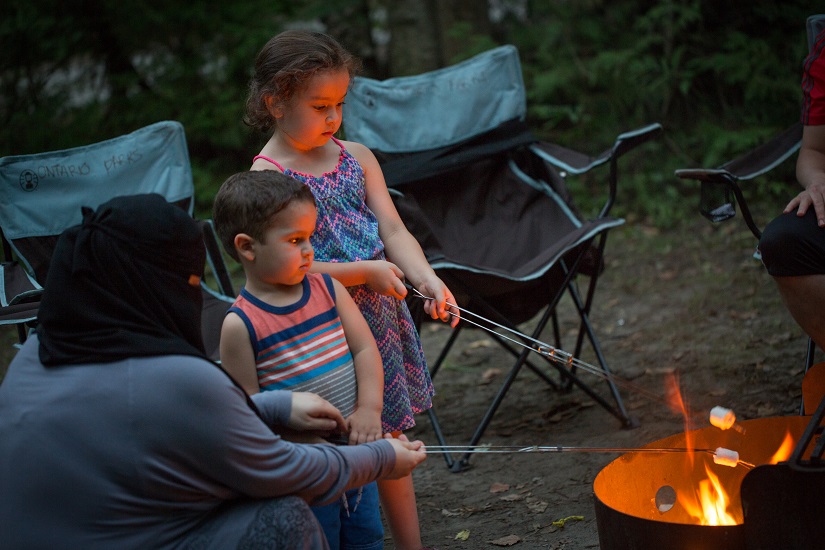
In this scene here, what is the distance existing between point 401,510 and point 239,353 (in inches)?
26.4

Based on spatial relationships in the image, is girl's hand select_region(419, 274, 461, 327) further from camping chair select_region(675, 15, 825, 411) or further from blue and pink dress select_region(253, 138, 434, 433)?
camping chair select_region(675, 15, 825, 411)

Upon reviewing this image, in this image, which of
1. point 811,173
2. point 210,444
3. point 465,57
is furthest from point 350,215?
point 465,57

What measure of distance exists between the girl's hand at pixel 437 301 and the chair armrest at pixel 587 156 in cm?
116

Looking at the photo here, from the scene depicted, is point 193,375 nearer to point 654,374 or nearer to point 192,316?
point 192,316

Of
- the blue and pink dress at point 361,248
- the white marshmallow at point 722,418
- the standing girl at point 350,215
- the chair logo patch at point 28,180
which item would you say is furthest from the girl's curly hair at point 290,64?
the chair logo patch at point 28,180

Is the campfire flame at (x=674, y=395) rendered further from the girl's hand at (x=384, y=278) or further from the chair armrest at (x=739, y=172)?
the girl's hand at (x=384, y=278)

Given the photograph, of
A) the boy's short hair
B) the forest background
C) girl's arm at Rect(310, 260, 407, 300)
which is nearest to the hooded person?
the boy's short hair

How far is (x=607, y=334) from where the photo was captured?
4461 mm

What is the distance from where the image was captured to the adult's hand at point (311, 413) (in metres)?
1.86

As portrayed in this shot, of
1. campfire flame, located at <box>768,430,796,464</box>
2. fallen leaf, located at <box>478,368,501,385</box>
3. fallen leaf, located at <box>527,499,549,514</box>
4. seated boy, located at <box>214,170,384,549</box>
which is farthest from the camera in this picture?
fallen leaf, located at <box>478,368,501,385</box>

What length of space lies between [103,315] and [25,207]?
201 cm

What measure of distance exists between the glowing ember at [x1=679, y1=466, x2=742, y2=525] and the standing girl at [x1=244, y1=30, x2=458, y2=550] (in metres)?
0.71

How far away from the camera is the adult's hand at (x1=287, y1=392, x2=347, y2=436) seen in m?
1.86

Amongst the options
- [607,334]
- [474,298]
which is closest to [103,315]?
[474,298]
